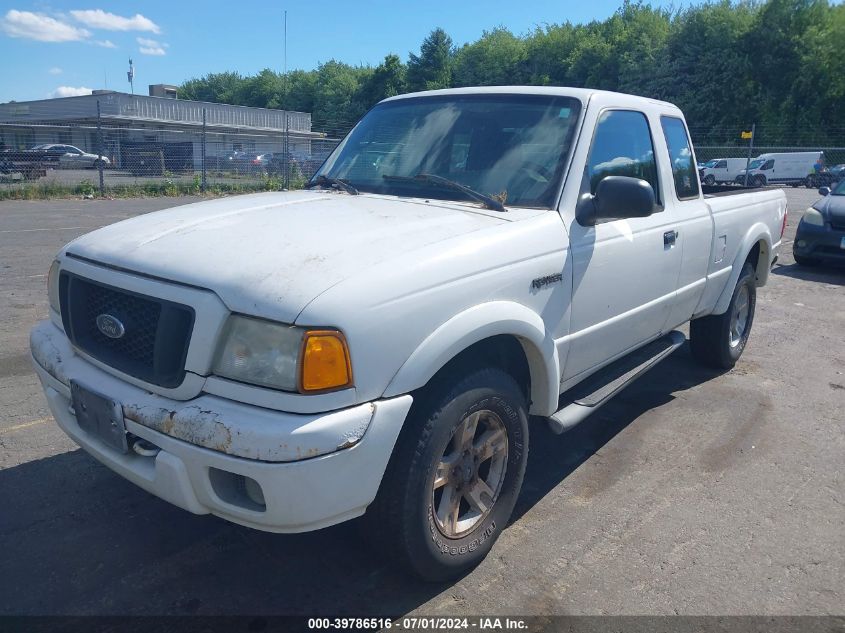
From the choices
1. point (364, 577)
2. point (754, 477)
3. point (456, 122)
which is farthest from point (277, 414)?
point (754, 477)

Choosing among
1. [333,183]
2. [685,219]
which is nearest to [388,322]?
[333,183]

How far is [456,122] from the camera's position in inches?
149

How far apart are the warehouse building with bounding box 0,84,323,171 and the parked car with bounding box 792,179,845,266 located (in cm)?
1737

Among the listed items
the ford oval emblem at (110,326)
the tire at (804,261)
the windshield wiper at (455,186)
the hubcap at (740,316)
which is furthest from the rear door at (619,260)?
the tire at (804,261)

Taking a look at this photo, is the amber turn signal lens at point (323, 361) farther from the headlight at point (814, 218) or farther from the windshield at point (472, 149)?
the headlight at point (814, 218)

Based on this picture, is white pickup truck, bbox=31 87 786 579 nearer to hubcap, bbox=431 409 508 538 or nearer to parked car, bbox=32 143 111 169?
hubcap, bbox=431 409 508 538

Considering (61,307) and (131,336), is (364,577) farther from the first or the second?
(61,307)

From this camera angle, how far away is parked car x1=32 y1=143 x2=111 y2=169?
831 inches

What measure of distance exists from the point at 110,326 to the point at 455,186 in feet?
5.63

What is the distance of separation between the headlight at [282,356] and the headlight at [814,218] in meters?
10.6

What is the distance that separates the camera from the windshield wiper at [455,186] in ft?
10.7

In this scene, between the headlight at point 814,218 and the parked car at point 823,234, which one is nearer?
the parked car at point 823,234

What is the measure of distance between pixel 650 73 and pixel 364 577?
60.5 m

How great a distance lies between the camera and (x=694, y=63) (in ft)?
176
